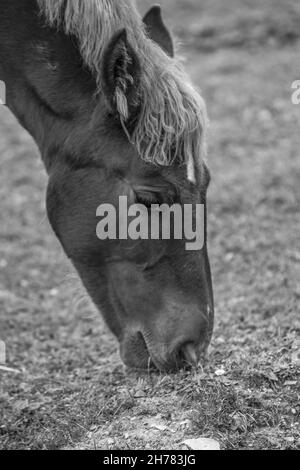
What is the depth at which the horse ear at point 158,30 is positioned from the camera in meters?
4.91

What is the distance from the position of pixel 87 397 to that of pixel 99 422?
37 cm

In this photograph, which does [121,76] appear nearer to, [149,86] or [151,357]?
[149,86]

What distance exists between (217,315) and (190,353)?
65.8 inches

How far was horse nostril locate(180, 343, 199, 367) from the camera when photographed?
165 inches

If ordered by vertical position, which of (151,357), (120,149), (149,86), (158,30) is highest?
(158,30)

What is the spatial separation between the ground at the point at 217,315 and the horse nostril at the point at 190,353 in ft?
0.30

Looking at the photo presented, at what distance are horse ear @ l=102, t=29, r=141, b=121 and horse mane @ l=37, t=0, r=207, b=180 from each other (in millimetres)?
25

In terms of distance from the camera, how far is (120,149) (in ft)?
13.6

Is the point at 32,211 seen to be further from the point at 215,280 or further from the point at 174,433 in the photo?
the point at 174,433

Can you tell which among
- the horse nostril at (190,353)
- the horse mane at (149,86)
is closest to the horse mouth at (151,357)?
the horse nostril at (190,353)

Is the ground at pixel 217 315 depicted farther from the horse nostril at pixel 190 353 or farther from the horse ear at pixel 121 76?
the horse ear at pixel 121 76

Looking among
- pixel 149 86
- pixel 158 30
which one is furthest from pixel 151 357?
pixel 158 30

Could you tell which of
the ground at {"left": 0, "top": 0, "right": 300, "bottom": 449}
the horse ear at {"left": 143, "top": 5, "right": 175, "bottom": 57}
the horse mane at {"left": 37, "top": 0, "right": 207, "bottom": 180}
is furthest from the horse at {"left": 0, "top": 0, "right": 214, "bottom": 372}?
the horse ear at {"left": 143, "top": 5, "right": 175, "bottom": 57}

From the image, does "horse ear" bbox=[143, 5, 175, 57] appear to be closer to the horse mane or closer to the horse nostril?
the horse mane
